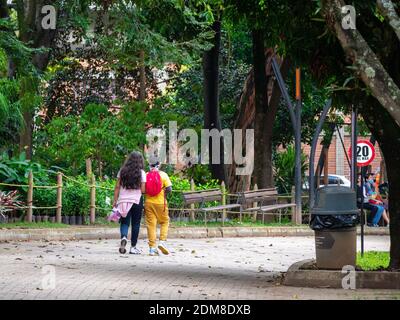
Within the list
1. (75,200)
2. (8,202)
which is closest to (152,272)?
(8,202)

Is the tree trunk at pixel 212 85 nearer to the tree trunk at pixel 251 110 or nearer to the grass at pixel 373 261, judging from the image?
the tree trunk at pixel 251 110

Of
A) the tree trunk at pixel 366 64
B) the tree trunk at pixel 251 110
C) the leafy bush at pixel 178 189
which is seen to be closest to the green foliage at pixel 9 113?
the leafy bush at pixel 178 189

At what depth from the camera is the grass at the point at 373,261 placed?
641 inches

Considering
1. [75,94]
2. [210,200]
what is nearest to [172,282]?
[210,200]

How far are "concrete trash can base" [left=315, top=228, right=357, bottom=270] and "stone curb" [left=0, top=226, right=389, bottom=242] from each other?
8.55 meters

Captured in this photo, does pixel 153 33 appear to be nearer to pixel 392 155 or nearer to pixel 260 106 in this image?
pixel 260 106

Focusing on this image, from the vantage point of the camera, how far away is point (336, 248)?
601 inches

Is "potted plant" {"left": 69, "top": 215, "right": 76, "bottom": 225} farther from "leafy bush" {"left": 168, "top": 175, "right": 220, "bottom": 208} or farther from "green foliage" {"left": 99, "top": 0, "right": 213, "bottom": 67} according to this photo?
"green foliage" {"left": 99, "top": 0, "right": 213, "bottom": 67}

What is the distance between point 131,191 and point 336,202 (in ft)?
17.4

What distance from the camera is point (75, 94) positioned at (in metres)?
41.8

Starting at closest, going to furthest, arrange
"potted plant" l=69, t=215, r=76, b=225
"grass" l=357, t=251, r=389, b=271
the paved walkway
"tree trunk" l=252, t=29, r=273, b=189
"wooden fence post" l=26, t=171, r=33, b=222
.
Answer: the paved walkway
"grass" l=357, t=251, r=389, b=271
"wooden fence post" l=26, t=171, r=33, b=222
"potted plant" l=69, t=215, r=76, b=225
"tree trunk" l=252, t=29, r=273, b=189

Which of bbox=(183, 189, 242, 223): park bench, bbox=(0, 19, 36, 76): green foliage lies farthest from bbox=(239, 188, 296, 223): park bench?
bbox=(0, 19, 36, 76): green foliage

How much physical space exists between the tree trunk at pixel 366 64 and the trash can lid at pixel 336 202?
8.00 feet

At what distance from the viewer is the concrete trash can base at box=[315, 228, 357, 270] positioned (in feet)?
50.0
